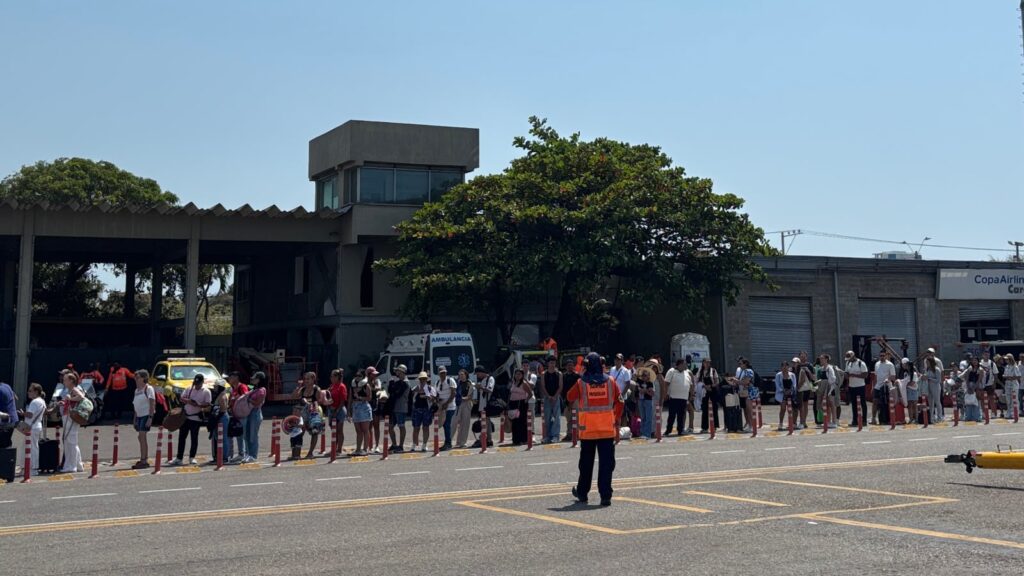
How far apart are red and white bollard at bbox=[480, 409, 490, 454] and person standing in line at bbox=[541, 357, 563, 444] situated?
4.24ft

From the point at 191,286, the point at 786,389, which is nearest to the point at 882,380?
the point at 786,389

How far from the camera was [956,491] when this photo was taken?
40.7 feet

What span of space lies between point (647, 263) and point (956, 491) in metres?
25.6

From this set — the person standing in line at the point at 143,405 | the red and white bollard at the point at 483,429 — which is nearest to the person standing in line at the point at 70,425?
the person standing in line at the point at 143,405

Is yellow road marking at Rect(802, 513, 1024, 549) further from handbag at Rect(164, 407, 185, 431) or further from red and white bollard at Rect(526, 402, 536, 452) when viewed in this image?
handbag at Rect(164, 407, 185, 431)

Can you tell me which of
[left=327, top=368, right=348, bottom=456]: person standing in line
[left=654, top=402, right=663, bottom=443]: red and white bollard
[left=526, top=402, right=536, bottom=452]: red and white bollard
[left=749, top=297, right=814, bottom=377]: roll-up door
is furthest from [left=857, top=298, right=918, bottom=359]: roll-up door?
[left=327, top=368, right=348, bottom=456]: person standing in line

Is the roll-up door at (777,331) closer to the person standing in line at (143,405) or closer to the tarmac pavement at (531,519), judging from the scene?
the tarmac pavement at (531,519)

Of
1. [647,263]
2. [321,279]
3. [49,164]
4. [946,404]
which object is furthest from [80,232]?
[946,404]

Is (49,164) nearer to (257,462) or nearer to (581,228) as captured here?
(581,228)

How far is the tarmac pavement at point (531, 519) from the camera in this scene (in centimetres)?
842

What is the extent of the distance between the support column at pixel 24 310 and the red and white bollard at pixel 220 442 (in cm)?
1958

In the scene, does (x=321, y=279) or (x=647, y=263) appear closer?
(x=647, y=263)

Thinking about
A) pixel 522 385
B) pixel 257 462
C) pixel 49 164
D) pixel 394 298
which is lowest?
pixel 257 462

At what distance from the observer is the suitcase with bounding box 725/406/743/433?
23812mm
